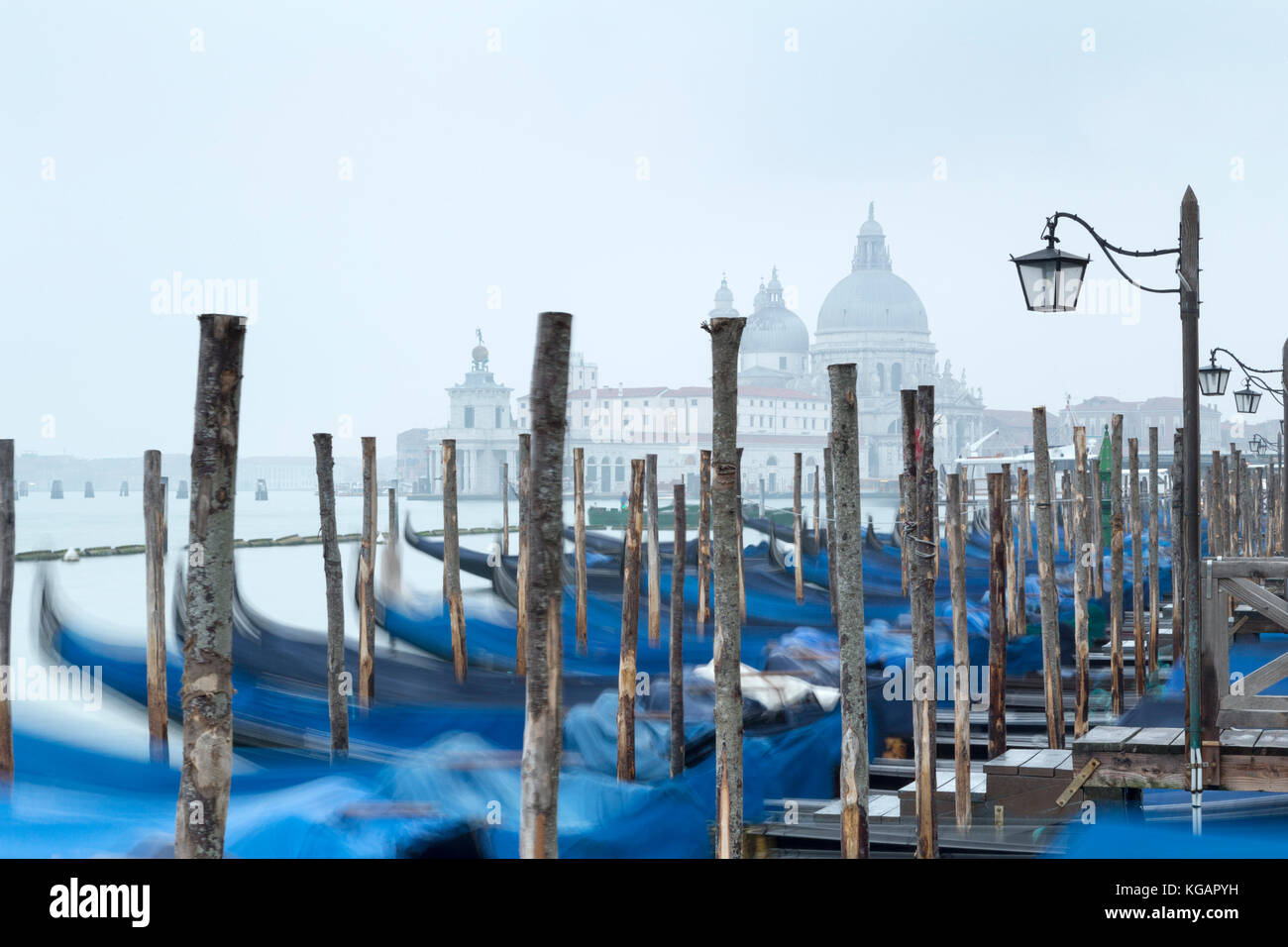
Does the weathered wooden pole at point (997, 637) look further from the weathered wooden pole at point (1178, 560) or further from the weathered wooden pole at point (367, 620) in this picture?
the weathered wooden pole at point (367, 620)

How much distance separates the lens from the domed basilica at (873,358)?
84562 mm

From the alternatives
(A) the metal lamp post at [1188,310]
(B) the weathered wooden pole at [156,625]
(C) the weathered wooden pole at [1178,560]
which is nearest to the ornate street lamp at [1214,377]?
(C) the weathered wooden pole at [1178,560]

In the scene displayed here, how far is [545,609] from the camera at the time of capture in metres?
3.01

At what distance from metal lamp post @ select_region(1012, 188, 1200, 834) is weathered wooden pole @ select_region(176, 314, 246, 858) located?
2705 millimetres

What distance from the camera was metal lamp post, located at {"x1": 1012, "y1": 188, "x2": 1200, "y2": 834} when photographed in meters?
4.59

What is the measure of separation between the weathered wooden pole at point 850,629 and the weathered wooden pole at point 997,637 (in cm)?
264

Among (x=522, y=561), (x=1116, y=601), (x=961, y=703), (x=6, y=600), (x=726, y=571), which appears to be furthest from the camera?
(x=522, y=561)

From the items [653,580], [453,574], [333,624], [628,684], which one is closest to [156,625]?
[333,624]

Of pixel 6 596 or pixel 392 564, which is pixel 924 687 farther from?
pixel 392 564

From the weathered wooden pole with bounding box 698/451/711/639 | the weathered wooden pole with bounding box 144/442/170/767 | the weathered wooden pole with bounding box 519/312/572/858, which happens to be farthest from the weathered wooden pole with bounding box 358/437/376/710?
the weathered wooden pole with bounding box 519/312/572/858

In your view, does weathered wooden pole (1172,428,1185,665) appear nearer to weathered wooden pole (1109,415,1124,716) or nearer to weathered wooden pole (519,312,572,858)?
weathered wooden pole (1109,415,1124,716)

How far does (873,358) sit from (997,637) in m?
79.5

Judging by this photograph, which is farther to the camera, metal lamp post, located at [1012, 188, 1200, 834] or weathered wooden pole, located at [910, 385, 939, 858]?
weathered wooden pole, located at [910, 385, 939, 858]
